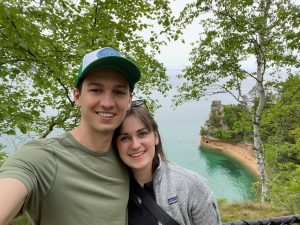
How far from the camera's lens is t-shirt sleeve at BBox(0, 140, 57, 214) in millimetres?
1224

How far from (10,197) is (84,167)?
1.46 feet

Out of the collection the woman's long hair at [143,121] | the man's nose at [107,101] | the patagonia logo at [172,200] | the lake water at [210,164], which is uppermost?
the man's nose at [107,101]

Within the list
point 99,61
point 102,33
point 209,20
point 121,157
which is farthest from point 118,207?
point 209,20

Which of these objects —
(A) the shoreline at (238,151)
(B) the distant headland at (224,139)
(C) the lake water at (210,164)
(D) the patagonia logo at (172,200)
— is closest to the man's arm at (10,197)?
(D) the patagonia logo at (172,200)

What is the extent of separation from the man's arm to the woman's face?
0.73 metres

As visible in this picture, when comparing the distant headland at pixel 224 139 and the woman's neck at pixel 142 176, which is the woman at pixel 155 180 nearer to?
the woman's neck at pixel 142 176

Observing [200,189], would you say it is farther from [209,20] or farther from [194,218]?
[209,20]

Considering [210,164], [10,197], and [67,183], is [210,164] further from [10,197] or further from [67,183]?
[10,197]

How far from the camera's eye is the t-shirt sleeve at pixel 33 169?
1224 millimetres

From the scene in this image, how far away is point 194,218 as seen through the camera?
65.5 inches

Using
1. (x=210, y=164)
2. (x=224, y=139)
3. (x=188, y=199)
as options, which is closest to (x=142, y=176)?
(x=188, y=199)

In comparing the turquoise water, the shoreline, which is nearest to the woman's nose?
the turquoise water

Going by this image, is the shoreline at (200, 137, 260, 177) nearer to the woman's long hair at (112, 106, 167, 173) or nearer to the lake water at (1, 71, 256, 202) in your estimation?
the lake water at (1, 71, 256, 202)

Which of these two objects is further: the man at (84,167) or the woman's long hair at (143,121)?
the woman's long hair at (143,121)
